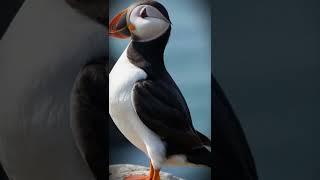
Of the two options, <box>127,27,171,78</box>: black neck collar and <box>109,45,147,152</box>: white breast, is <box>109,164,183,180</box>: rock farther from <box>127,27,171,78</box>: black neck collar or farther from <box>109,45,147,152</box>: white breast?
<box>127,27,171,78</box>: black neck collar

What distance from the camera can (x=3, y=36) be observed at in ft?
16.5

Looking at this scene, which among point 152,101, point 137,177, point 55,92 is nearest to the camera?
point 152,101

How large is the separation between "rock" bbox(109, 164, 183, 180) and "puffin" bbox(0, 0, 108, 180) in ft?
0.16

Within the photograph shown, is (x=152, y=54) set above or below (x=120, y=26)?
below

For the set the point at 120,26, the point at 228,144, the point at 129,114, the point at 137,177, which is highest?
the point at 120,26

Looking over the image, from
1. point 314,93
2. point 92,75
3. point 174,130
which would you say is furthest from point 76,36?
point 314,93

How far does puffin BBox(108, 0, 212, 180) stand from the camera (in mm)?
4527

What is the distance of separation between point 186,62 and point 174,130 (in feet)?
1.36

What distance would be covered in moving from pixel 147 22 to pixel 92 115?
67 cm

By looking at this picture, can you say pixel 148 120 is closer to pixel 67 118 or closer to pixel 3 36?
pixel 67 118

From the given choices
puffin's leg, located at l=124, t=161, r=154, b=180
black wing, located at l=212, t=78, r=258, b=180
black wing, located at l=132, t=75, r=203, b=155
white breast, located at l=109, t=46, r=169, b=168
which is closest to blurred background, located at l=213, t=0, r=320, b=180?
black wing, located at l=212, t=78, r=258, b=180

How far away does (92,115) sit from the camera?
15.3 feet

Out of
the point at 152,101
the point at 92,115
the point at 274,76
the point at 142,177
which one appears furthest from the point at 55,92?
the point at 274,76

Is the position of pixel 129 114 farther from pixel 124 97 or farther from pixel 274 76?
pixel 274 76
